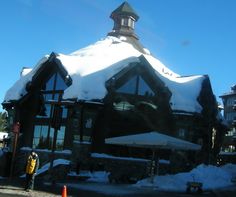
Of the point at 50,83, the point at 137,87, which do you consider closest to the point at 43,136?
the point at 50,83

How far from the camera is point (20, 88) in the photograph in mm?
36281

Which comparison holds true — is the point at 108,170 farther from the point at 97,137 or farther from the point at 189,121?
the point at 189,121

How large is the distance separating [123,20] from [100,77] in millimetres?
16958

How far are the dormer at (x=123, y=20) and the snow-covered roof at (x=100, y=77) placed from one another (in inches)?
265

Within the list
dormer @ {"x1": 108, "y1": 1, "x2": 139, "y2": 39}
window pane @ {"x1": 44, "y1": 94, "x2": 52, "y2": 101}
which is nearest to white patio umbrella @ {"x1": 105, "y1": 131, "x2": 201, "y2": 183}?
window pane @ {"x1": 44, "y1": 94, "x2": 52, "y2": 101}

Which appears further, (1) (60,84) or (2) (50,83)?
(2) (50,83)

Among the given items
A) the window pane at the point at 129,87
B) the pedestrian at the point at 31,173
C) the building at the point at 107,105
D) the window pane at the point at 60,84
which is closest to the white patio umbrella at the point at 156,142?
the pedestrian at the point at 31,173

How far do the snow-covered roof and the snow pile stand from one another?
260 inches

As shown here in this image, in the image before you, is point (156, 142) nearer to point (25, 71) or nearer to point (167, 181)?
point (167, 181)

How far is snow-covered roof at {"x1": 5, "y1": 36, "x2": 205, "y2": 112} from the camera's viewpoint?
3133 cm

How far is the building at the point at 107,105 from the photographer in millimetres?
30953

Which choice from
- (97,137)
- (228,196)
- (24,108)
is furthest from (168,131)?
(228,196)

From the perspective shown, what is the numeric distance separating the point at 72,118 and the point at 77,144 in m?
1.84

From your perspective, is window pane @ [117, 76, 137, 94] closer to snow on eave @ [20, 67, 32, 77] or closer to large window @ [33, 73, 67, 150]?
large window @ [33, 73, 67, 150]
